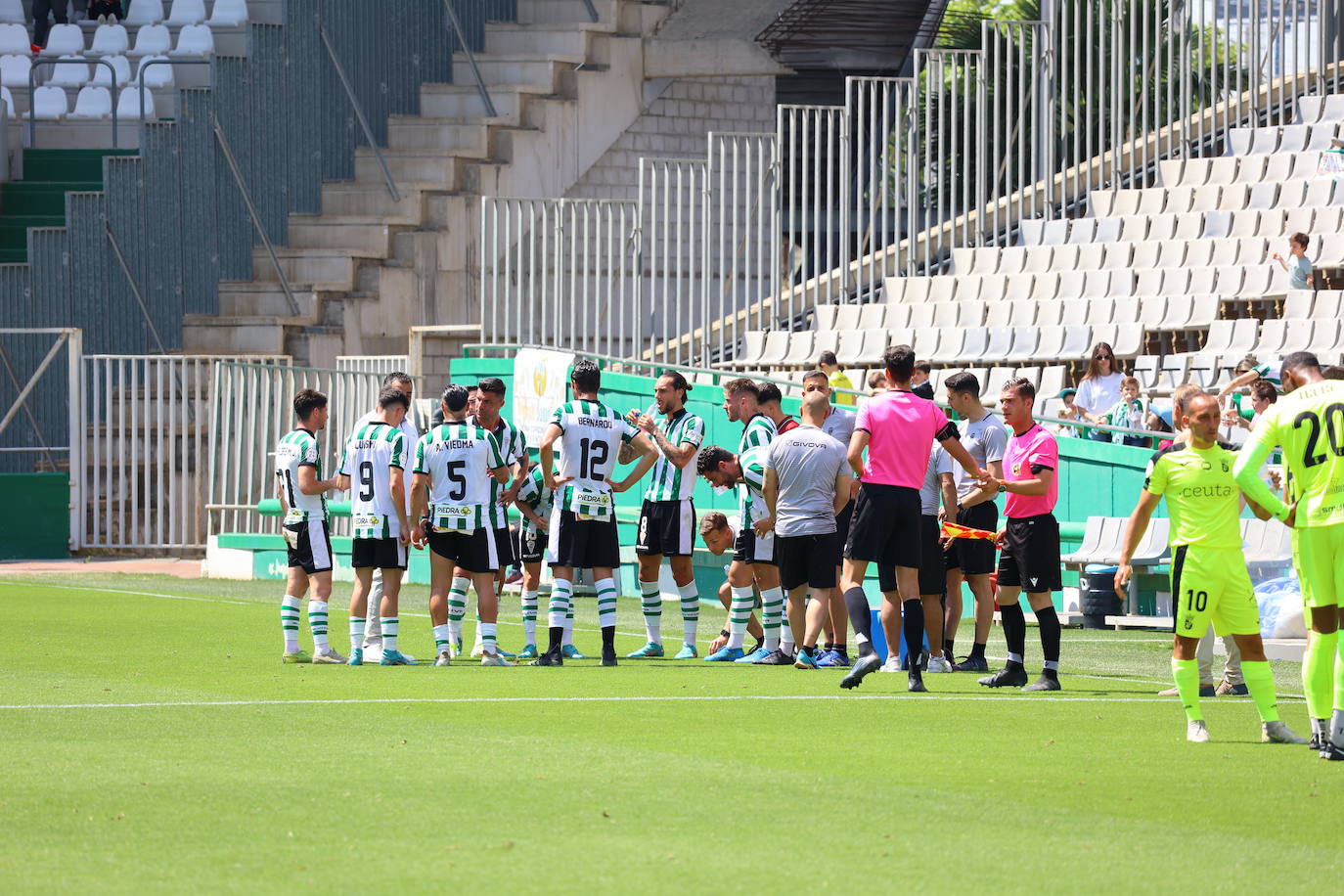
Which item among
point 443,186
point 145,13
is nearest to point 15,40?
point 145,13

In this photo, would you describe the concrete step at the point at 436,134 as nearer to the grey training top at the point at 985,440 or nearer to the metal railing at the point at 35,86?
the metal railing at the point at 35,86

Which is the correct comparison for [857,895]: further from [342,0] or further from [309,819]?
[342,0]

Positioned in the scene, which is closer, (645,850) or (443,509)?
(645,850)

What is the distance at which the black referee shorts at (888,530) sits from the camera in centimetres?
1279

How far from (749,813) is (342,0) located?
2902 centimetres

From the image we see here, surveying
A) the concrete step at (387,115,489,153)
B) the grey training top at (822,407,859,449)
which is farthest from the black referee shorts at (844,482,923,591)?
the concrete step at (387,115,489,153)

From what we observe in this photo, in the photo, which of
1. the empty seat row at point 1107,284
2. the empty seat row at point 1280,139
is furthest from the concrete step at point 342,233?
the empty seat row at point 1280,139

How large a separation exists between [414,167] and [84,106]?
597 cm

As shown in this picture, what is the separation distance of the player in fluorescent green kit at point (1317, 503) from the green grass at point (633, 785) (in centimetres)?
40

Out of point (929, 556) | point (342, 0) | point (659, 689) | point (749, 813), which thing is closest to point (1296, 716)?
point (929, 556)

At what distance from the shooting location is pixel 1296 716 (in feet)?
37.9

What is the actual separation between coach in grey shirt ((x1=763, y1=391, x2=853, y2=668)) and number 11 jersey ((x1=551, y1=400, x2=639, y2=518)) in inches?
48.0

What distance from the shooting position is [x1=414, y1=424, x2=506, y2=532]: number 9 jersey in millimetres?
14133

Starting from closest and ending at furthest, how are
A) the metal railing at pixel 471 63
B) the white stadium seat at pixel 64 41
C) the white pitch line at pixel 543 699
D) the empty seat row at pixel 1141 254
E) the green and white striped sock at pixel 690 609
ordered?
the white pitch line at pixel 543 699
the green and white striped sock at pixel 690 609
the empty seat row at pixel 1141 254
the metal railing at pixel 471 63
the white stadium seat at pixel 64 41
